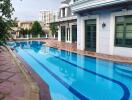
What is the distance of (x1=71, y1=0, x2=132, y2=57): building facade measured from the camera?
48.2 feet

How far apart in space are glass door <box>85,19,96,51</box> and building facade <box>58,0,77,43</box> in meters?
5.53

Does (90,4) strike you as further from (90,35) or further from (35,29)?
(35,29)

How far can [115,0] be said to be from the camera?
14.2m

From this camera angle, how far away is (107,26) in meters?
16.3

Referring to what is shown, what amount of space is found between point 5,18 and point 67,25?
2341 centimetres

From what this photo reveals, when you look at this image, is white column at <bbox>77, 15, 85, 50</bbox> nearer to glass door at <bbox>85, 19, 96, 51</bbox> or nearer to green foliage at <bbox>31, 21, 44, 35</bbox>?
glass door at <bbox>85, 19, 96, 51</bbox>

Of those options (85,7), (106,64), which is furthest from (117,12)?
(106,64)

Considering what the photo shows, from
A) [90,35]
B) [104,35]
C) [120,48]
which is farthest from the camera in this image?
[90,35]

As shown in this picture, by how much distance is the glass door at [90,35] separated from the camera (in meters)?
18.6

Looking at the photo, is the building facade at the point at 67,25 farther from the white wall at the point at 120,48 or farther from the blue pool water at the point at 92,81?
the blue pool water at the point at 92,81

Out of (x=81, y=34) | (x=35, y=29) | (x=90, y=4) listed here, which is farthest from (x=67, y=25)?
(x=35, y=29)

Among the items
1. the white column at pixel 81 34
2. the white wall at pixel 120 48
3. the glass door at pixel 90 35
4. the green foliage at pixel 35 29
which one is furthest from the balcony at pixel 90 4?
the green foliage at pixel 35 29

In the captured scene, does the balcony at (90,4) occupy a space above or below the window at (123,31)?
above

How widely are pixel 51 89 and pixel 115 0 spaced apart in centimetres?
834
